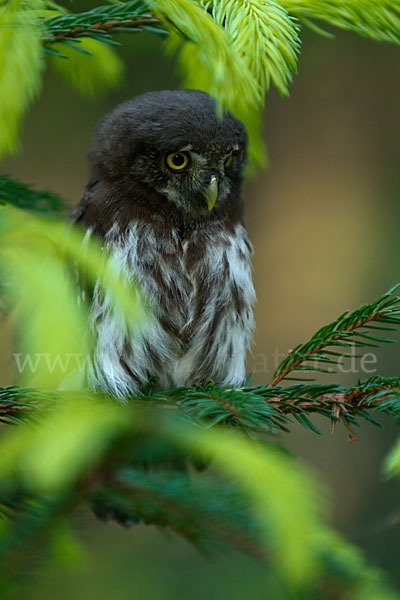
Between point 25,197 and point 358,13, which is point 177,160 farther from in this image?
point 358,13

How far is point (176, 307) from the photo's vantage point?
217cm

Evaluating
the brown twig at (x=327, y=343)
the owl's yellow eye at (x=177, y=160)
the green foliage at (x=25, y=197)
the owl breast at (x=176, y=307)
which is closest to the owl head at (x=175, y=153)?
the owl's yellow eye at (x=177, y=160)

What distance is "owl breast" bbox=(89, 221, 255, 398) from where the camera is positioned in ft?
6.88

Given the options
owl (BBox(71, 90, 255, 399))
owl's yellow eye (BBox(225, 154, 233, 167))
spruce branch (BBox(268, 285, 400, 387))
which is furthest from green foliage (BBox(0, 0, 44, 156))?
owl's yellow eye (BBox(225, 154, 233, 167))

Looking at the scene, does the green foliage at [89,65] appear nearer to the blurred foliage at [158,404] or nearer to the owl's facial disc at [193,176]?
the blurred foliage at [158,404]

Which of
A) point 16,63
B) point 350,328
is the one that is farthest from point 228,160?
point 16,63

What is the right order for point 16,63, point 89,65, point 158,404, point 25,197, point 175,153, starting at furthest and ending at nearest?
point 175,153 < point 89,65 < point 25,197 < point 158,404 < point 16,63

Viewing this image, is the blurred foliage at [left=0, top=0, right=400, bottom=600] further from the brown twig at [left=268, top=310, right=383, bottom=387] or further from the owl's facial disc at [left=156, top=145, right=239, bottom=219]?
the owl's facial disc at [left=156, top=145, right=239, bottom=219]

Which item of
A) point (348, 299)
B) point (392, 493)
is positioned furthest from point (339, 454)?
point (348, 299)

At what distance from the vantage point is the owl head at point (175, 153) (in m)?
2.04

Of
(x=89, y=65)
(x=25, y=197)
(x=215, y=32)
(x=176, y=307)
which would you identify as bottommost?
(x=176, y=307)

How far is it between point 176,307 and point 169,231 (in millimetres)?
256

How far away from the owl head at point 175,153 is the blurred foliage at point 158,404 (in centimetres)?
18

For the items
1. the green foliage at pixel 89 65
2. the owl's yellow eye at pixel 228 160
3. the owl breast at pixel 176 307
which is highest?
the green foliage at pixel 89 65
